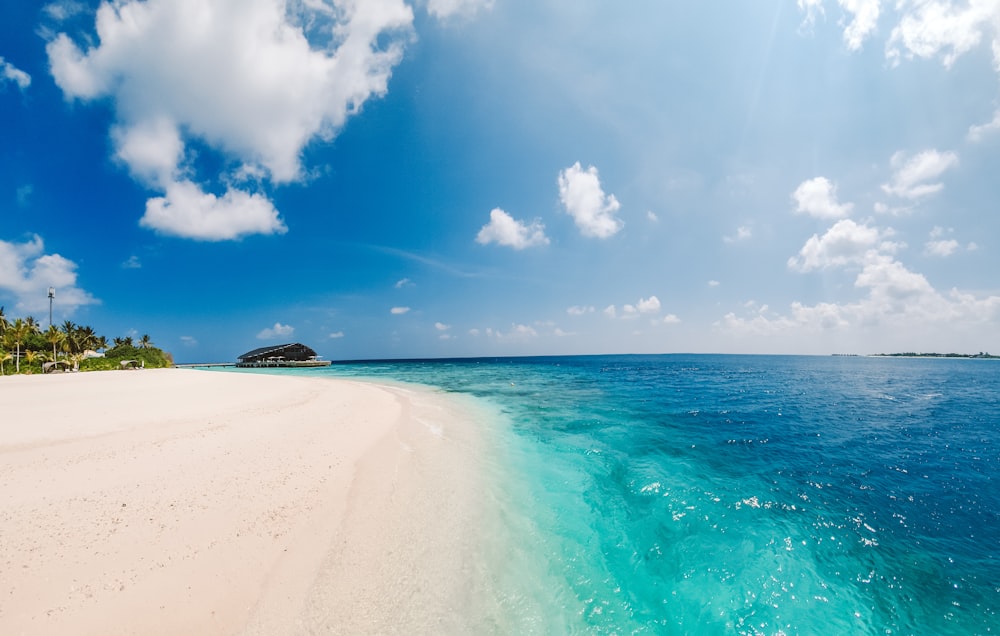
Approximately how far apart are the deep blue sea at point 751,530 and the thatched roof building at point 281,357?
10252cm

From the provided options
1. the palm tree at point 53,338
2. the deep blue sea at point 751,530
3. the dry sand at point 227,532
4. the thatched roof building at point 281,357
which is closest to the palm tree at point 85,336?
the palm tree at point 53,338

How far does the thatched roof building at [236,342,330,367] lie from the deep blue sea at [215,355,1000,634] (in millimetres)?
102522

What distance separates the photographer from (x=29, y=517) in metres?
6.55

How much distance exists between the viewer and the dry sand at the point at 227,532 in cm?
502

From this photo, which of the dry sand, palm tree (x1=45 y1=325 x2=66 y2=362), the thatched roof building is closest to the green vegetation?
palm tree (x1=45 y1=325 x2=66 y2=362)

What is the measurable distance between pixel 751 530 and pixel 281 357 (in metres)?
116

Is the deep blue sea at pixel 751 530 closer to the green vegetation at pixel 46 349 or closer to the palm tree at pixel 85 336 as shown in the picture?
the green vegetation at pixel 46 349

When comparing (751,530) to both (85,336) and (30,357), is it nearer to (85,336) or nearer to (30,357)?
(30,357)

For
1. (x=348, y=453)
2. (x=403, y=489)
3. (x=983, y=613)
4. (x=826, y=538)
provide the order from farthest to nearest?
Answer: (x=348, y=453)
(x=403, y=489)
(x=826, y=538)
(x=983, y=613)

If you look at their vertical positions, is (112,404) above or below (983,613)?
above

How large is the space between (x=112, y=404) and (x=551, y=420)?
23539 millimetres

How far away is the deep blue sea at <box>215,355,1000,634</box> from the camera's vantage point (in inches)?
239

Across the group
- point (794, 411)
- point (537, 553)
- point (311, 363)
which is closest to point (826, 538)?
point (537, 553)

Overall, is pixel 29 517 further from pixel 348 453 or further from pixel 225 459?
pixel 348 453
